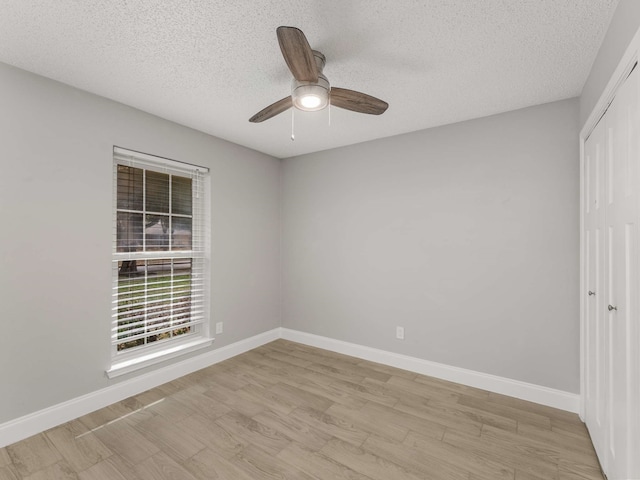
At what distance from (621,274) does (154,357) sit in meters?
3.34

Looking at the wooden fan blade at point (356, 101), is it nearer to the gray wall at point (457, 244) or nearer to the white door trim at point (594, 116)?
the white door trim at point (594, 116)

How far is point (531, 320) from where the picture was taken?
2451mm

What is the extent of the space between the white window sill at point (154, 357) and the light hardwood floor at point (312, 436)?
25 cm

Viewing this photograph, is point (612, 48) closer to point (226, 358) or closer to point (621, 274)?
point (621, 274)

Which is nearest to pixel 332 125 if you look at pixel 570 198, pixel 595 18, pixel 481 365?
pixel 595 18

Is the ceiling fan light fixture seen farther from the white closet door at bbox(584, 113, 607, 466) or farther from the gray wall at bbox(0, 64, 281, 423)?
the gray wall at bbox(0, 64, 281, 423)

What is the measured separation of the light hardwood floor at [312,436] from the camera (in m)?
1.72

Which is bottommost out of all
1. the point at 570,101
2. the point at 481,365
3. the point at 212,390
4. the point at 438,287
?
the point at 212,390

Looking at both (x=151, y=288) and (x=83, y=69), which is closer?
(x=83, y=69)

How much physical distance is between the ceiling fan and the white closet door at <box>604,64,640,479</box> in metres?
1.19

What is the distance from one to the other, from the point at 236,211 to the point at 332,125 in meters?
1.49

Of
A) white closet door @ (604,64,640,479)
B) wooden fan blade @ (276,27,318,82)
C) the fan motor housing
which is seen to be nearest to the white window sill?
the fan motor housing

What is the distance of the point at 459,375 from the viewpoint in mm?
2762

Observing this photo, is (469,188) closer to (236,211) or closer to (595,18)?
(595,18)
